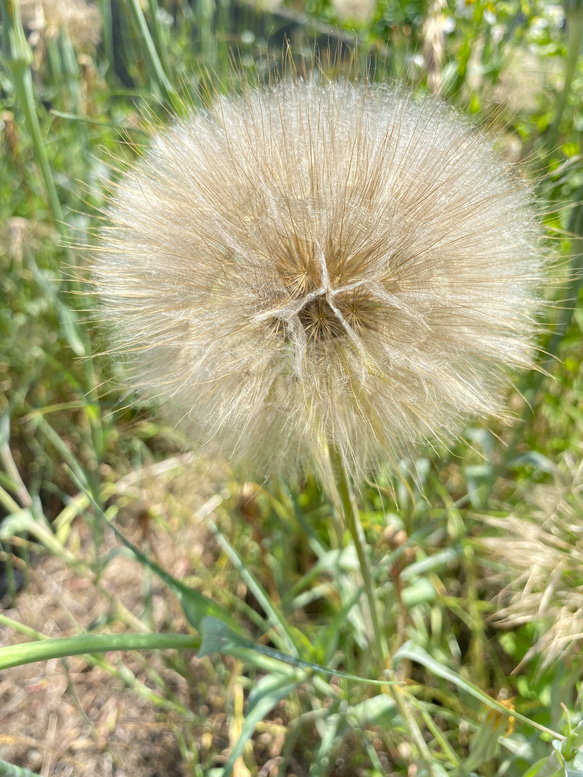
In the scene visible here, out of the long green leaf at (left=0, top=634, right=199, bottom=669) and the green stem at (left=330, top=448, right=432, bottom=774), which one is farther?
the green stem at (left=330, top=448, right=432, bottom=774)

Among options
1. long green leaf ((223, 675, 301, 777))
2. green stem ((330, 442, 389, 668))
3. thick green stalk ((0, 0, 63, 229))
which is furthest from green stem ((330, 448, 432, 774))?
thick green stalk ((0, 0, 63, 229))

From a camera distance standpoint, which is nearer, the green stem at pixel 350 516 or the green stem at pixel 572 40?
the green stem at pixel 350 516

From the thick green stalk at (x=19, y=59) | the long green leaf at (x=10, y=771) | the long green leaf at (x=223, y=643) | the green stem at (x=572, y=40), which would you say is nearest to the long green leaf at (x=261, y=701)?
the long green leaf at (x=223, y=643)

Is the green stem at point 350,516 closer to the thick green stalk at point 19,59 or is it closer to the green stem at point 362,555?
the green stem at point 362,555

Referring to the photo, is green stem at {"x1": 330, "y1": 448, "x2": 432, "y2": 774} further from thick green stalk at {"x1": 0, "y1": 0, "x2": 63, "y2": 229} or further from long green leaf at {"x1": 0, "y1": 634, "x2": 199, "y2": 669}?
thick green stalk at {"x1": 0, "y1": 0, "x2": 63, "y2": 229}

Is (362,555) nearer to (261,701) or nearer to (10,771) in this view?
(261,701)

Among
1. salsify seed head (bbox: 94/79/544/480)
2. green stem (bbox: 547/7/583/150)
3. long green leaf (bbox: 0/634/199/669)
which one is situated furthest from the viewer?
green stem (bbox: 547/7/583/150)
